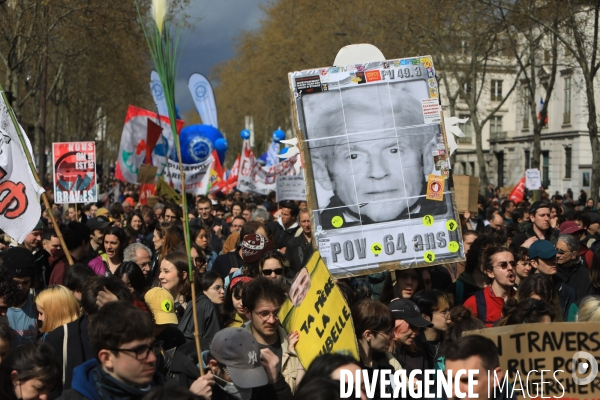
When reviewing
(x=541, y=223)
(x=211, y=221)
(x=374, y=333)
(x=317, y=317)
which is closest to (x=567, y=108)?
(x=211, y=221)

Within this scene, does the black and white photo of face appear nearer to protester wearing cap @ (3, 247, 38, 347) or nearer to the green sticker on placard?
the green sticker on placard

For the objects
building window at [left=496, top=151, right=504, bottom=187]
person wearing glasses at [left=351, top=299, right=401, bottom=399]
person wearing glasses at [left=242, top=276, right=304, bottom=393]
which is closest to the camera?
person wearing glasses at [left=242, top=276, right=304, bottom=393]

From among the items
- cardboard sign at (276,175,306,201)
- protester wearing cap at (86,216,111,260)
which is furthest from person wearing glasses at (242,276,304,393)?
cardboard sign at (276,175,306,201)

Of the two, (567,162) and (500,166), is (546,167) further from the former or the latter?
(500,166)

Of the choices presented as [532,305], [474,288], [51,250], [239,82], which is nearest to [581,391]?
[532,305]

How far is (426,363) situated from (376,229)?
1.85 m

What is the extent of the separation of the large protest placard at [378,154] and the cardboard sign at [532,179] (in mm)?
14927

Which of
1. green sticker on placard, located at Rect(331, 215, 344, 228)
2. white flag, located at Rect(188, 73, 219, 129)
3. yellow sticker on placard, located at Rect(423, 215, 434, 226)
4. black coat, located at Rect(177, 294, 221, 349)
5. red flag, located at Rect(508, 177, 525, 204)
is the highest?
white flag, located at Rect(188, 73, 219, 129)

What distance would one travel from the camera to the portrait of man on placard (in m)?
7.17

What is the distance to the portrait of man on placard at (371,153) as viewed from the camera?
23.5 feet

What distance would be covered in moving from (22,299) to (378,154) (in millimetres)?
2888

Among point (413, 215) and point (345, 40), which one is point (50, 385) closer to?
point (413, 215)

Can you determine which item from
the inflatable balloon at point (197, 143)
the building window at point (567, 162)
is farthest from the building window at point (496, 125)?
the inflatable balloon at point (197, 143)

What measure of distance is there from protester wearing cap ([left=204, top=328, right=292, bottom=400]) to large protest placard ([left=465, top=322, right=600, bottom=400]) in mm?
→ 1059
